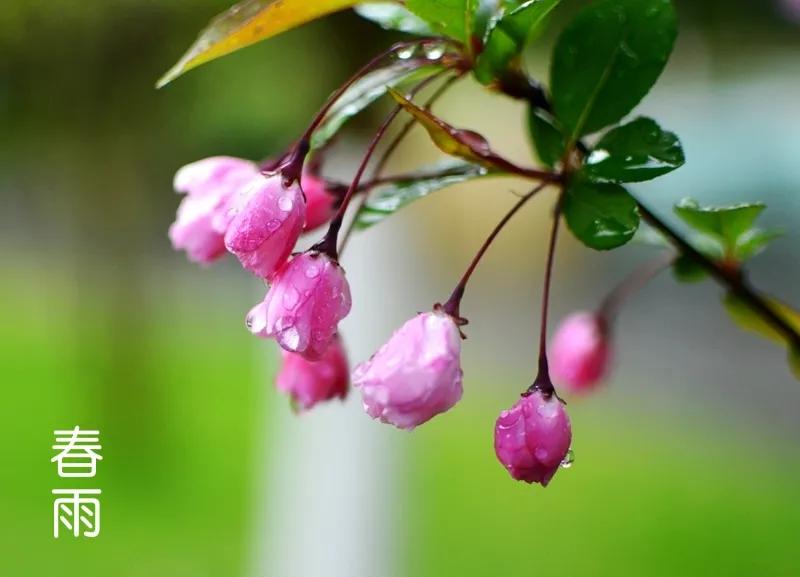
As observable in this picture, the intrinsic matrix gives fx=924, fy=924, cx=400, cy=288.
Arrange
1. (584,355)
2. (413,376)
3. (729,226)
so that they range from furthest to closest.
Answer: (584,355) < (729,226) < (413,376)

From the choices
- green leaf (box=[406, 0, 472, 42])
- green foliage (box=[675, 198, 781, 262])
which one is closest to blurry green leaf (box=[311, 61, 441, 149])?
green leaf (box=[406, 0, 472, 42])

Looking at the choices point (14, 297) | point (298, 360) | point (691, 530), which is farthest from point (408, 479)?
point (298, 360)

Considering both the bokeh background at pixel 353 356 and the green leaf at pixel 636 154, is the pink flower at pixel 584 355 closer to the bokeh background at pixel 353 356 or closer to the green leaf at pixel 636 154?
the green leaf at pixel 636 154

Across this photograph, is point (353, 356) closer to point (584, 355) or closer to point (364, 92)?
point (584, 355)

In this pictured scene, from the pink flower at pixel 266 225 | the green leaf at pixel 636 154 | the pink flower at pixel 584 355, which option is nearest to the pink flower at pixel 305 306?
the pink flower at pixel 266 225

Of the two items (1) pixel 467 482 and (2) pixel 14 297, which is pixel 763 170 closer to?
(1) pixel 467 482

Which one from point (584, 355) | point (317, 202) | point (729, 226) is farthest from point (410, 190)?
point (584, 355)
